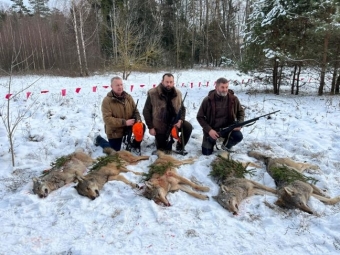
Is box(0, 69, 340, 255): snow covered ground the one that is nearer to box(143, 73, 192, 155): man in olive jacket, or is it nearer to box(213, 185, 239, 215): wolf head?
box(213, 185, 239, 215): wolf head

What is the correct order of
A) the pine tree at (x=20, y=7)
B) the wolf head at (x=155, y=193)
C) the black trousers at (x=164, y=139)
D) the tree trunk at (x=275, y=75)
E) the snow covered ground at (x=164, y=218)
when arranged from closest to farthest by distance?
1. the snow covered ground at (x=164, y=218)
2. the wolf head at (x=155, y=193)
3. the black trousers at (x=164, y=139)
4. the tree trunk at (x=275, y=75)
5. the pine tree at (x=20, y=7)

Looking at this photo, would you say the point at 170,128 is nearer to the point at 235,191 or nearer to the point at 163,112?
the point at 163,112

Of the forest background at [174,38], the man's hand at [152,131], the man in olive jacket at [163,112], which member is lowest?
the man's hand at [152,131]

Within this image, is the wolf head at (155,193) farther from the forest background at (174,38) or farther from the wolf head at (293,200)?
the forest background at (174,38)

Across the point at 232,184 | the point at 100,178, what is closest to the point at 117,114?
the point at 100,178

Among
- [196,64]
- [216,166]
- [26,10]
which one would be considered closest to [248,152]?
[216,166]

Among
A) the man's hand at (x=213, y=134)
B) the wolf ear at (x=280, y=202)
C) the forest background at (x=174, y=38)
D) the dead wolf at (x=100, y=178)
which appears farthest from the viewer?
the forest background at (x=174, y=38)

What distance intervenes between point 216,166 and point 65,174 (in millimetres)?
2379

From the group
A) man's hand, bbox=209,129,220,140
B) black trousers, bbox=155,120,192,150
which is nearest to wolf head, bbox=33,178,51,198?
black trousers, bbox=155,120,192,150

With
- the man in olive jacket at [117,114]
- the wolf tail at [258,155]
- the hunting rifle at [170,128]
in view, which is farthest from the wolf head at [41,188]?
the wolf tail at [258,155]

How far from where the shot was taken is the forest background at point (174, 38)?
1044 centimetres

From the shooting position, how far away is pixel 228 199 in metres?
3.53

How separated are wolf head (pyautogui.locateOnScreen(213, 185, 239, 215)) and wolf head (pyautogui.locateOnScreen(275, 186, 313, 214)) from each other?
0.55 m

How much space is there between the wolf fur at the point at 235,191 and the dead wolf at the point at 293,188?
0.84 feet
